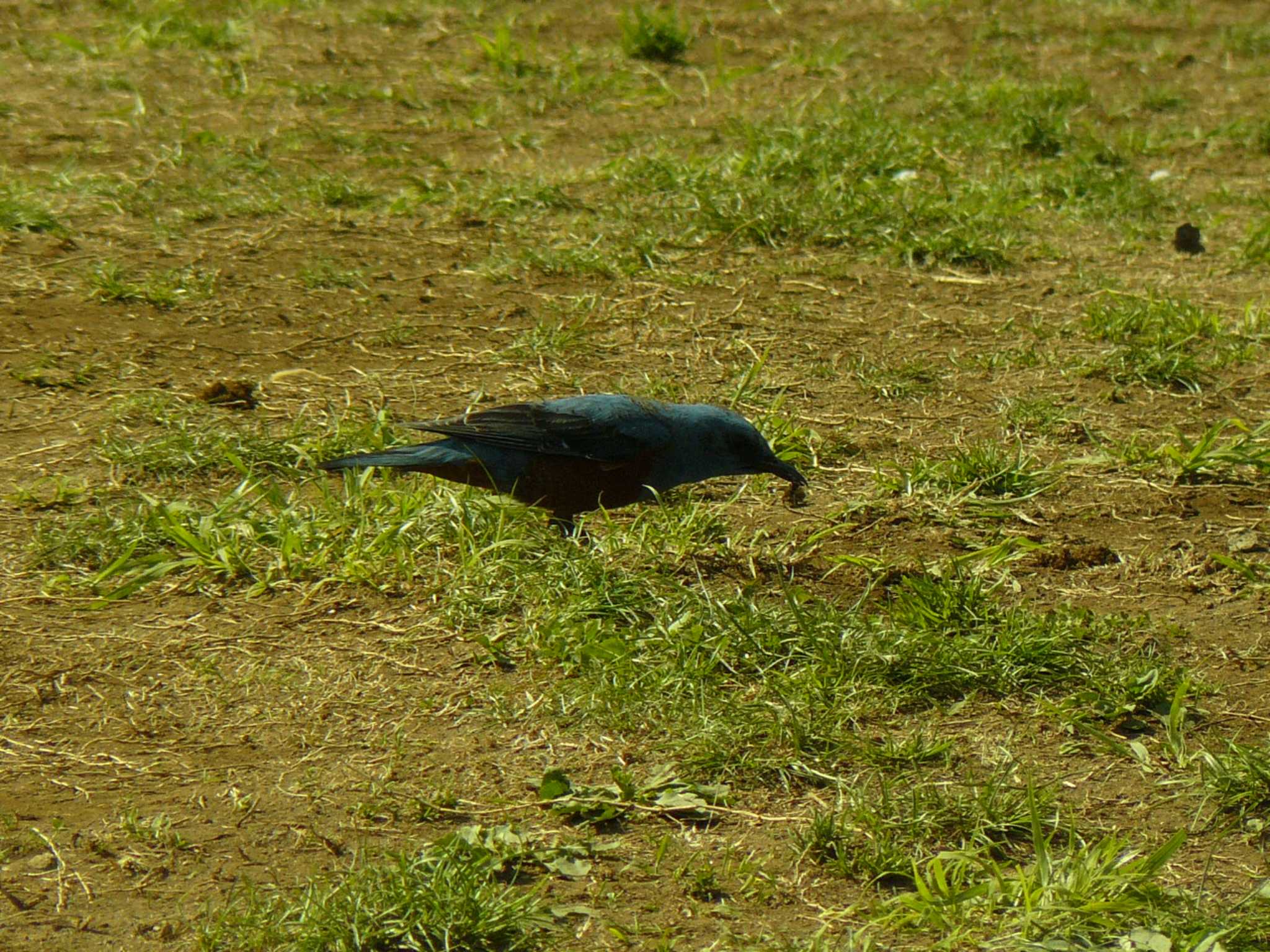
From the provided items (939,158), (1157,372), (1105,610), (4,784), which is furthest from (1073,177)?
(4,784)

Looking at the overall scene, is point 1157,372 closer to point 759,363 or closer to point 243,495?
point 759,363

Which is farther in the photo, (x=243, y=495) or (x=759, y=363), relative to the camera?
(x=759, y=363)

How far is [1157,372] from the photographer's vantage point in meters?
6.37

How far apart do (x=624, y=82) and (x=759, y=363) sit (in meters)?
3.99

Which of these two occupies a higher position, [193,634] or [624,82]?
[624,82]

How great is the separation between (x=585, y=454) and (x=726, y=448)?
19.5 inches

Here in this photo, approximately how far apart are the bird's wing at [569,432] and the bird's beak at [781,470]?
0.36 metres

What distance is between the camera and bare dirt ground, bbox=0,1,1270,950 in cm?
366

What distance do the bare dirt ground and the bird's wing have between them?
0.46 metres

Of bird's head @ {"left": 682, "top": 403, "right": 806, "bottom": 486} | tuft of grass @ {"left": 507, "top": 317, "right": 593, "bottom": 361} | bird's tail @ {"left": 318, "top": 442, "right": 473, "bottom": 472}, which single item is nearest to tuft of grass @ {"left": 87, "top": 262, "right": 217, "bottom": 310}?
tuft of grass @ {"left": 507, "top": 317, "right": 593, "bottom": 361}

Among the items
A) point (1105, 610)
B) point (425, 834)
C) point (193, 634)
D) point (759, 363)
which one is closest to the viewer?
point (425, 834)

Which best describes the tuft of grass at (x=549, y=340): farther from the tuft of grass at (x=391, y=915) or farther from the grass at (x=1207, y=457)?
the tuft of grass at (x=391, y=915)

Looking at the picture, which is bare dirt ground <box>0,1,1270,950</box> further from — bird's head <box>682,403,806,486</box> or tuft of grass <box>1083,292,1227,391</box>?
bird's head <box>682,403,806,486</box>

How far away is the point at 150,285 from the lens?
262 inches
